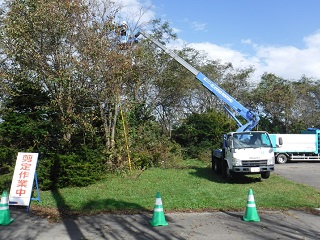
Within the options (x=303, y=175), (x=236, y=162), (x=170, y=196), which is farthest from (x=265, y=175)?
(x=170, y=196)

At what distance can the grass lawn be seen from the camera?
30.6ft

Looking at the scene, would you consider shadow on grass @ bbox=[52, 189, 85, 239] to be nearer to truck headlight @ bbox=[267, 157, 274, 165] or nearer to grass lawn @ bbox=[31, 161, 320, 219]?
grass lawn @ bbox=[31, 161, 320, 219]

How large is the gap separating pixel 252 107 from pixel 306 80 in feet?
26.6

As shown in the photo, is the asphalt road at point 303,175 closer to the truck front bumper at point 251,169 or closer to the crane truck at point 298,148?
the truck front bumper at point 251,169

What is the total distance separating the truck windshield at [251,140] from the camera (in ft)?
46.6

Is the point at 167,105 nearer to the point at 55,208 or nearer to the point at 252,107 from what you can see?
the point at 252,107

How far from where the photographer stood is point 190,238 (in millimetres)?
6695

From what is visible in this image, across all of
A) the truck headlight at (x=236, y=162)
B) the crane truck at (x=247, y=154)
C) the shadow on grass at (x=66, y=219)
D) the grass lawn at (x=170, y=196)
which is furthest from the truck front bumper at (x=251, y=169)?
the shadow on grass at (x=66, y=219)

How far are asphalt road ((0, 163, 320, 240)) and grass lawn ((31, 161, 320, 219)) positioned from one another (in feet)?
2.14

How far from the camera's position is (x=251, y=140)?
14438 mm

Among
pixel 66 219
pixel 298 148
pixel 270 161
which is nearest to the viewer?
pixel 66 219

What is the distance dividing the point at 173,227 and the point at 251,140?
794cm

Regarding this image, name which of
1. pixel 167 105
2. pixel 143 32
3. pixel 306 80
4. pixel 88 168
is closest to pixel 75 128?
pixel 88 168

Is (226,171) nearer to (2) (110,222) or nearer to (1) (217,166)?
(1) (217,166)
